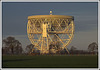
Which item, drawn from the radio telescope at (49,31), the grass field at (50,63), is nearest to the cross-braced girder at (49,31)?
the radio telescope at (49,31)

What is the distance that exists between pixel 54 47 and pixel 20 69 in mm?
52518

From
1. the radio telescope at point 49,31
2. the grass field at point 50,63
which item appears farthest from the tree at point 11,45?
the grass field at point 50,63

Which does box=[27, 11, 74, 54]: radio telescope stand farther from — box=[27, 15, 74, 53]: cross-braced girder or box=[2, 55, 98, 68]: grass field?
box=[2, 55, 98, 68]: grass field

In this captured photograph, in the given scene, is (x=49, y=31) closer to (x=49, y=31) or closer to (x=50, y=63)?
(x=49, y=31)

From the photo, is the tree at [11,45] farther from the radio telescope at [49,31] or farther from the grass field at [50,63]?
the grass field at [50,63]

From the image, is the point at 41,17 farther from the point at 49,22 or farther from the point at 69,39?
the point at 69,39

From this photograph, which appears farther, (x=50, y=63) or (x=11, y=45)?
(x=11, y=45)

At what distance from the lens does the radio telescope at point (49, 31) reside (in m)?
83.5

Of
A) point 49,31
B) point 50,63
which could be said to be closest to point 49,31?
point 49,31

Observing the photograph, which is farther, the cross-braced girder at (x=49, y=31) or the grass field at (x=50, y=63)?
the cross-braced girder at (x=49, y=31)

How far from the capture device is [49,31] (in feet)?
279

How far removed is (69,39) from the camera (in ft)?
282

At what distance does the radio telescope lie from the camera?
3287 inches

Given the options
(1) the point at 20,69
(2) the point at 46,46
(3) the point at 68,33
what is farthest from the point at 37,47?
(1) the point at 20,69
